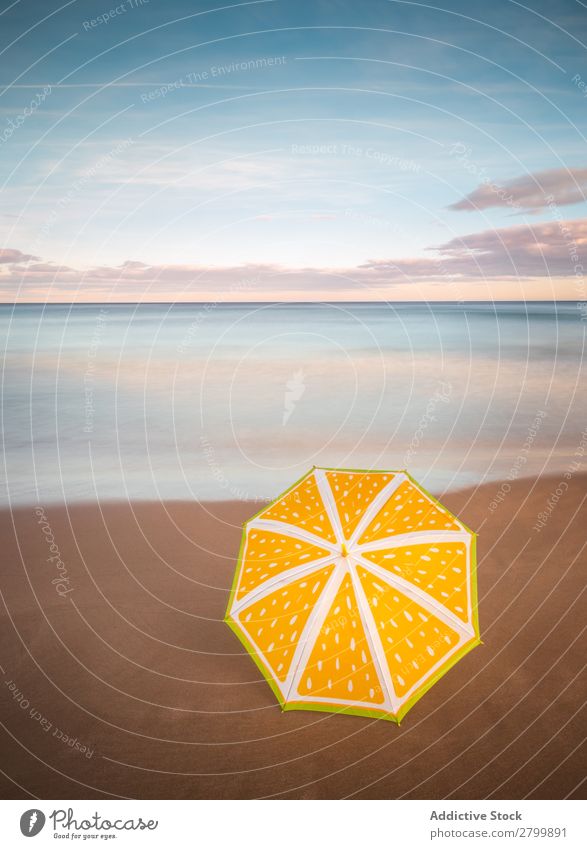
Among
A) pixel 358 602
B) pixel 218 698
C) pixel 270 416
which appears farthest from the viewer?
pixel 270 416

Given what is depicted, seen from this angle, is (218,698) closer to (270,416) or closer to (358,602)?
(358,602)

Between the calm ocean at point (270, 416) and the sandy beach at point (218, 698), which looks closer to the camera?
the sandy beach at point (218, 698)

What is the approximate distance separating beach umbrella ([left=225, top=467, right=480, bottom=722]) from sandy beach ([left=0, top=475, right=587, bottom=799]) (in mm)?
605

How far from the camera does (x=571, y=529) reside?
10.0 meters

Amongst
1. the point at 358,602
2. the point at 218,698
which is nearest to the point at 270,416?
the point at 218,698

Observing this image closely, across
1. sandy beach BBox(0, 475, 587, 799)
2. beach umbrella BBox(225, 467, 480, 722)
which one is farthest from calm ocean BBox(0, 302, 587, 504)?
beach umbrella BBox(225, 467, 480, 722)

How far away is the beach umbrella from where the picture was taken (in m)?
5.48

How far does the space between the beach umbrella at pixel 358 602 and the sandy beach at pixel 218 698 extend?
0.61 meters

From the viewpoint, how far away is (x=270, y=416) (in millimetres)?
20000

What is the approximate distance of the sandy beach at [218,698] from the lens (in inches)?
212

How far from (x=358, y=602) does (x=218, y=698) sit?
7.21 feet

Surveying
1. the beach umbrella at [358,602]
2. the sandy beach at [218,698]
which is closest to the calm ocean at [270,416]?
the sandy beach at [218,698]

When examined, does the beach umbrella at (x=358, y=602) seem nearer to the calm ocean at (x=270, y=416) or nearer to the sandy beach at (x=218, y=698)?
the sandy beach at (x=218, y=698)

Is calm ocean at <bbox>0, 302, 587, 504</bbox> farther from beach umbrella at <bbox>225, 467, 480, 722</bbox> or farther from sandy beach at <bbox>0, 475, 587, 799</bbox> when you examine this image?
beach umbrella at <bbox>225, 467, 480, 722</bbox>
